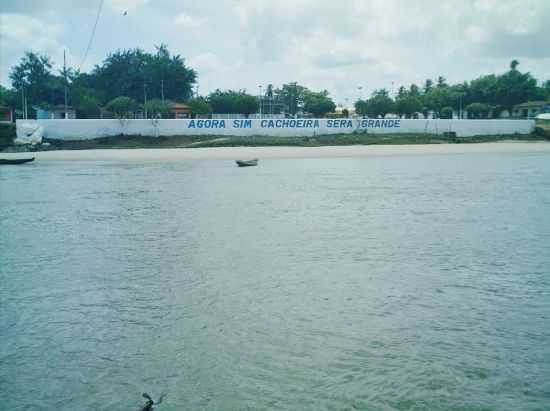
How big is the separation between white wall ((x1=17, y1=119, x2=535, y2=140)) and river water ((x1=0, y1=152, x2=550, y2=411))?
1185 inches

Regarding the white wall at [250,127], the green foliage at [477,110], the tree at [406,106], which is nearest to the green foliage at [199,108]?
the white wall at [250,127]

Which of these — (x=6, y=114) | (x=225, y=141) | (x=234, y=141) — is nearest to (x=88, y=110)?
(x=6, y=114)

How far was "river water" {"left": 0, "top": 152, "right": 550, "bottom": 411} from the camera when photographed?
21.4 feet

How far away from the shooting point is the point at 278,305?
9312 millimetres

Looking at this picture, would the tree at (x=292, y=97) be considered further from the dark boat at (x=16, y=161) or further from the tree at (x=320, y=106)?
the dark boat at (x=16, y=161)

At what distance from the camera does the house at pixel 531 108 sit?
7881 centimetres

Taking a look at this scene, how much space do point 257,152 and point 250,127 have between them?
7329 millimetres

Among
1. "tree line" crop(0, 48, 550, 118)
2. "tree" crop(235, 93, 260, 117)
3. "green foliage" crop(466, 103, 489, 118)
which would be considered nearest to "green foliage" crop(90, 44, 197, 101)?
"tree line" crop(0, 48, 550, 118)

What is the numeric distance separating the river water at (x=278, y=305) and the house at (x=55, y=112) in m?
45.3

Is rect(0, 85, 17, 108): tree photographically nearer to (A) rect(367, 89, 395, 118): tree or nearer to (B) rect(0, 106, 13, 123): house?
(B) rect(0, 106, 13, 123): house

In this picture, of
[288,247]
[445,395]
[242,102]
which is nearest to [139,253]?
[288,247]

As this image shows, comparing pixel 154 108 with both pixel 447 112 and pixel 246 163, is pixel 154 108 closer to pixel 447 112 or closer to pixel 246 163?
pixel 246 163

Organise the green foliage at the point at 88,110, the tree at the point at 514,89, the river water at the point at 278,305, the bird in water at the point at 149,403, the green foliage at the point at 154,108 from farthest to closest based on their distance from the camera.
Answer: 1. the tree at the point at 514,89
2. the green foliage at the point at 88,110
3. the green foliage at the point at 154,108
4. the river water at the point at 278,305
5. the bird in water at the point at 149,403

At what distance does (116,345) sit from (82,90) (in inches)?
2747
